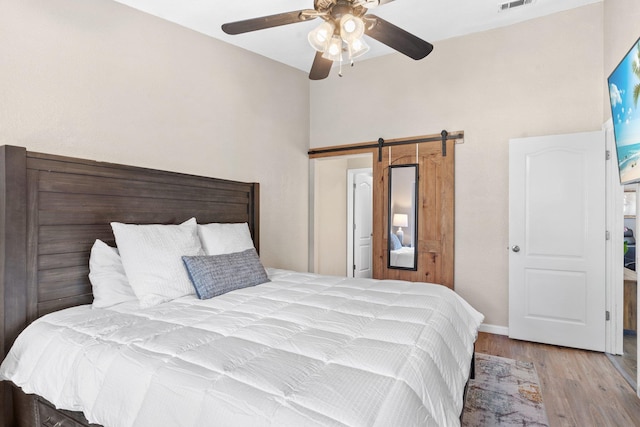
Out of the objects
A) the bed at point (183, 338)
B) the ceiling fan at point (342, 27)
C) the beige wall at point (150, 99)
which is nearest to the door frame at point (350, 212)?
the beige wall at point (150, 99)

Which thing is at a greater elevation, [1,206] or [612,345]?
[1,206]

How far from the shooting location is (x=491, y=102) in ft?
11.7

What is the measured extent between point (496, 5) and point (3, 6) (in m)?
3.74

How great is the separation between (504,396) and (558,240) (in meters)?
1.68

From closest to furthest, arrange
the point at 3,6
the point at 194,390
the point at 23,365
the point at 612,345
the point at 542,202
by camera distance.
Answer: the point at 194,390, the point at 23,365, the point at 3,6, the point at 612,345, the point at 542,202

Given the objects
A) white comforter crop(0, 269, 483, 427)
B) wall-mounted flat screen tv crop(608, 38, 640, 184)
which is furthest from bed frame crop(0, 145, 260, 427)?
wall-mounted flat screen tv crop(608, 38, 640, 184)

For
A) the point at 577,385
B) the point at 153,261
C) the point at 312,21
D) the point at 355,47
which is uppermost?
the point at 312,21

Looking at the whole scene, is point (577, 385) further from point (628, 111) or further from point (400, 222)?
point (400, 222)

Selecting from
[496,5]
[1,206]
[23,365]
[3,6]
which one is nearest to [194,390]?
[23,365]

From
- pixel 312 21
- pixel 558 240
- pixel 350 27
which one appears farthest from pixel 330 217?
pixel 350 27

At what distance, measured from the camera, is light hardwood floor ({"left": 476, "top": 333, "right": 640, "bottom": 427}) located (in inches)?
81.0

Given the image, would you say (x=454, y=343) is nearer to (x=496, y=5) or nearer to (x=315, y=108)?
(x=496, y=5)

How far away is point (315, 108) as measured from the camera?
4672 millimetres

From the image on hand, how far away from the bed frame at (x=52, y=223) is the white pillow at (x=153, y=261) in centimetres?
25
